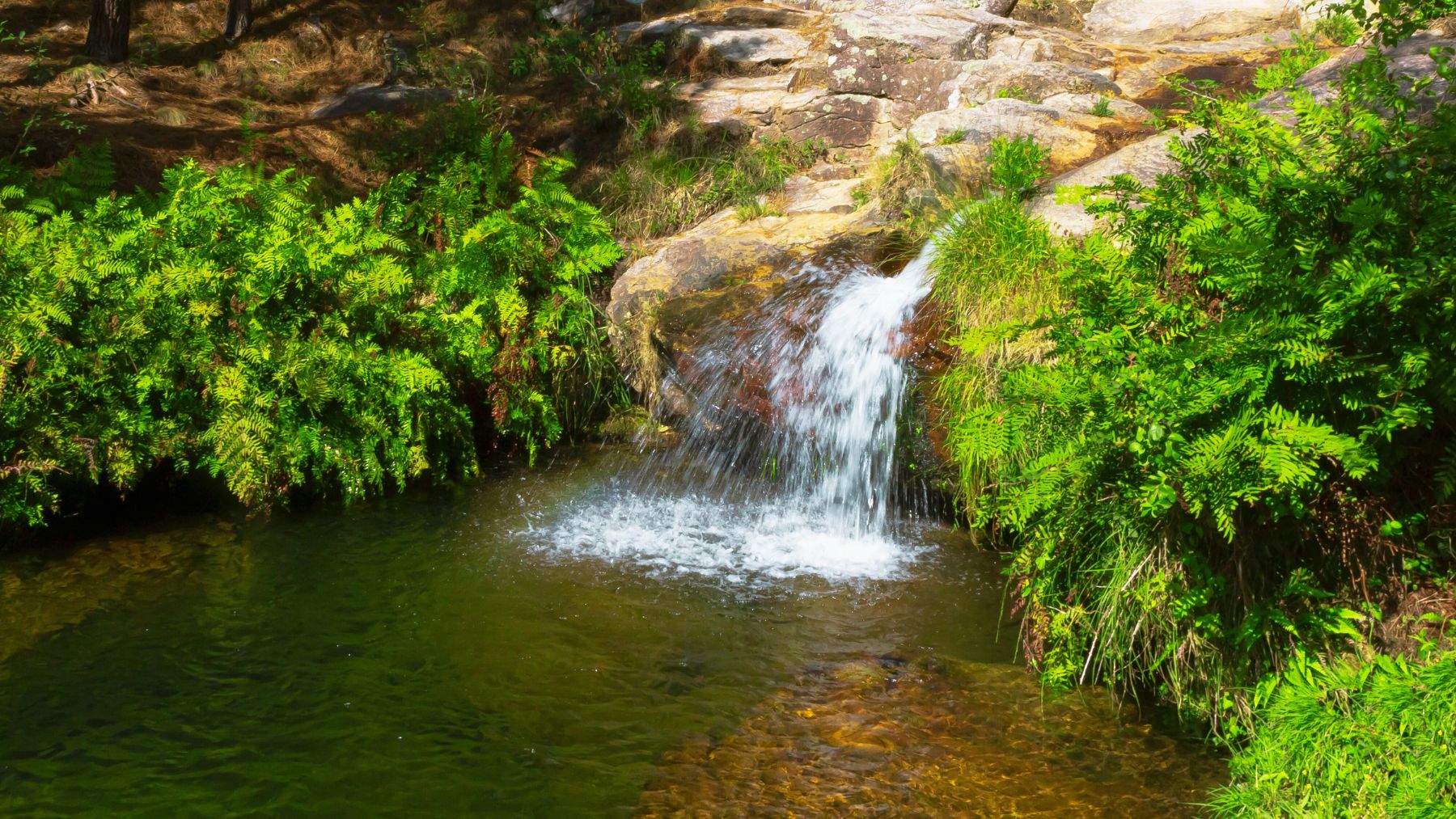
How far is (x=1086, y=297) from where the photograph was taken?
4195 millimetres

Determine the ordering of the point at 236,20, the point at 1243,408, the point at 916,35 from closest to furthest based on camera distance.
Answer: the point at 1243,408 → the point at 916,35 → the point at 236,20

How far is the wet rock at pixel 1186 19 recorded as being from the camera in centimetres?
1169

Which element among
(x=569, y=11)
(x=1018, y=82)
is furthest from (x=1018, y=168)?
(x=569, y=11)

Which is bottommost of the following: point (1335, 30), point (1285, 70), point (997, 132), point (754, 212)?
point (754, 212)

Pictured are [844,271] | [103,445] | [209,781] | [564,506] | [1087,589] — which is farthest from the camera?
[844,271]

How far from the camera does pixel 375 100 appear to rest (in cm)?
1233

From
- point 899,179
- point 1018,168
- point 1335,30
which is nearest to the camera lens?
point 1018,168

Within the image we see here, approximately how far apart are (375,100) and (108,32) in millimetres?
3107

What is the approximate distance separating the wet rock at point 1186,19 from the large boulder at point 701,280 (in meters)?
5.63

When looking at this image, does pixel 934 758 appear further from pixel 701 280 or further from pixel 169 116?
pixel 169 116

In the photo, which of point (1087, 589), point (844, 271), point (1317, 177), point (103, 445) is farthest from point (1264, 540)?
point (103, 445)

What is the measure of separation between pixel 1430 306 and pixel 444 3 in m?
14.2

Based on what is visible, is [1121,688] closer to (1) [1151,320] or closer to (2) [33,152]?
(1) [1151,320]

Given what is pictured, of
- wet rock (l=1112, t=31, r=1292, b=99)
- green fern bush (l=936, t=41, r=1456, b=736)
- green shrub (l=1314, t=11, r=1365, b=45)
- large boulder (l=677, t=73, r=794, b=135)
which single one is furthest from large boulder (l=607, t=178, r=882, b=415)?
green shrub (l=1314, t=11, r=1365, b=45)
